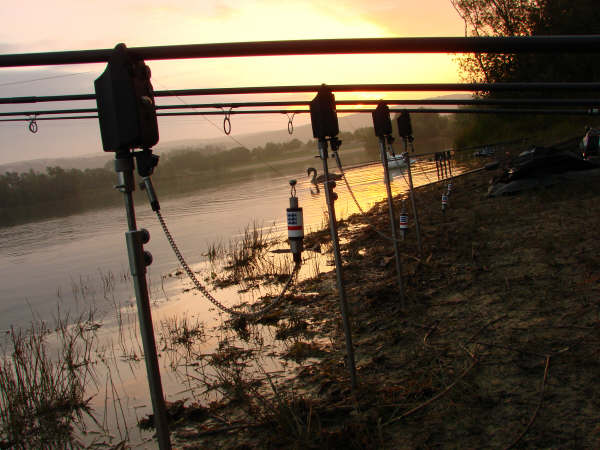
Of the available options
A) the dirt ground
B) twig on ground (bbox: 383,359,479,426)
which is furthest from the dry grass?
twig on ground (bbox: 383,359,479,426)

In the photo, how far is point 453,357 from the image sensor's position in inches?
156

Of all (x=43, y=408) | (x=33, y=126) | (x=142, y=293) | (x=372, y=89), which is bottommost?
(x=43, y=408)

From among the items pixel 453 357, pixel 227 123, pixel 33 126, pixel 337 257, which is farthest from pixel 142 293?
pixel 33 126

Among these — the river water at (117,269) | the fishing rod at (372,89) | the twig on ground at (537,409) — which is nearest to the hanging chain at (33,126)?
the fishing rod at (372,89)

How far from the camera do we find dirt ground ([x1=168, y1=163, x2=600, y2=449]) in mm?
3039

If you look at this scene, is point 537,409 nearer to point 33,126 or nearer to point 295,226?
point 295,226

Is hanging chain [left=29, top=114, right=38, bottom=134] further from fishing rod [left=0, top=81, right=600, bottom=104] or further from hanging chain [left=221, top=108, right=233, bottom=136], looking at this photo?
hanging chain [left=221, top=108, right=233, bottom=136]

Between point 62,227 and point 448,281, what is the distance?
93.6 ft

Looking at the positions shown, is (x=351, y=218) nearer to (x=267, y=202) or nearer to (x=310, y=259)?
(x=310, y=259)

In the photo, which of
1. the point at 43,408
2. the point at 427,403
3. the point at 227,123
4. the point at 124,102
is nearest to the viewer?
the point at 124,102

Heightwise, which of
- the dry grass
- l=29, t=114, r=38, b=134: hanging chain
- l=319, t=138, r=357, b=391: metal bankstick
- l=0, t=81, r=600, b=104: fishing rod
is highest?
l=29, t=114, r=38, b=134: hanging chain

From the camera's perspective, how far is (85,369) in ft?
18.6

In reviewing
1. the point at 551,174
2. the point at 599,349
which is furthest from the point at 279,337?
the point at 551,174

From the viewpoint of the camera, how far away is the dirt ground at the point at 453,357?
304cm
